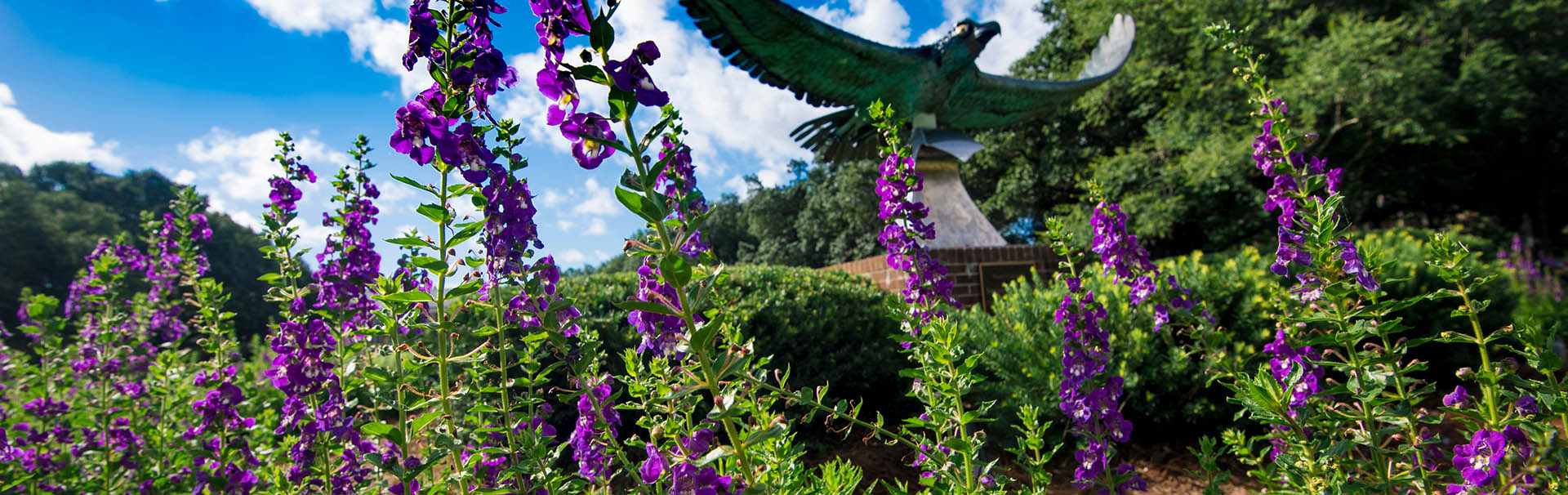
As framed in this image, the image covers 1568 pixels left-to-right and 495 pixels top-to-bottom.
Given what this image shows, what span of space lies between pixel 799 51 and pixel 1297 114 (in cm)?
1070

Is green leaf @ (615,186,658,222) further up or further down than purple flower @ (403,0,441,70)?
further down

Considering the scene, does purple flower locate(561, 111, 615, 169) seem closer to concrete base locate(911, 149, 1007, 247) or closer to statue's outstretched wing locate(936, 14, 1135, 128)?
concrete base locate(911, 149, 1007, 247)

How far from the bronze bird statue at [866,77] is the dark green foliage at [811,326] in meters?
2.35

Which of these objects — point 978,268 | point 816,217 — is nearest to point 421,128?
point 978,268

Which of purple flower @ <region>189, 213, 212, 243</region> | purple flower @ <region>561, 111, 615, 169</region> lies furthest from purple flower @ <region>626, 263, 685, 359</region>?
purple flower @ <region>189, 213, 212, 243</region>

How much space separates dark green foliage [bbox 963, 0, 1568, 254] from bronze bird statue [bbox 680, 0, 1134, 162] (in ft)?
15.1

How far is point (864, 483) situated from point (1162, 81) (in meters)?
14.5

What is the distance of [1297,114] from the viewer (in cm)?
1219

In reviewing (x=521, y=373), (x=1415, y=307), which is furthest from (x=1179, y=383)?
(x=521, y=373)

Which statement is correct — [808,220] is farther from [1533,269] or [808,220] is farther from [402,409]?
[402,409]

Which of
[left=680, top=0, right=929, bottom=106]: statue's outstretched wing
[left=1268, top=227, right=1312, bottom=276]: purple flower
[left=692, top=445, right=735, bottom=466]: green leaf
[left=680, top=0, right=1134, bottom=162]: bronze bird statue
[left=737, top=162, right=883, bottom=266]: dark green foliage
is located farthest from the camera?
[left=737, top=162, right=883, bottom=266]: dark green foliage

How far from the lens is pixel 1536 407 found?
57.1 inches

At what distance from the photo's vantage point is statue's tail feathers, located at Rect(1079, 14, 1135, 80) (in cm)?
887

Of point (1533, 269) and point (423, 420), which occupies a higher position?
point (1533, 269)
